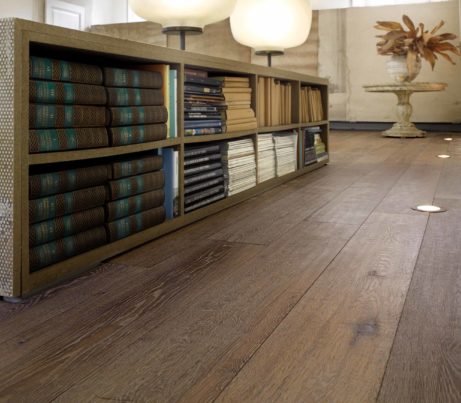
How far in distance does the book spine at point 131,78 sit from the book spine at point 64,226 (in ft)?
1.03

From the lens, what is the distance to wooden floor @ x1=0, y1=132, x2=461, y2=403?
31.8 inches

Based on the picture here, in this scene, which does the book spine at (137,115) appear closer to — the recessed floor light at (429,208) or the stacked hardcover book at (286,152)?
the recessed floor light at (429,208)

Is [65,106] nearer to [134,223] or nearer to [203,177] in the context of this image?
[134,223]

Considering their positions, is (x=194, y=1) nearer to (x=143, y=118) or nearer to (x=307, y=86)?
(x=143, y=118)

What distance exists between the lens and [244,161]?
236 cm

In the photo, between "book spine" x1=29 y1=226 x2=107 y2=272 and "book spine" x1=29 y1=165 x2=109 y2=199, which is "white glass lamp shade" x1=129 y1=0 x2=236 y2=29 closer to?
"book spine" x1=29 y1=165 x2=109 y2=199

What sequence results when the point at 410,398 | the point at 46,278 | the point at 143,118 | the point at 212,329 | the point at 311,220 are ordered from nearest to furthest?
1. the point at 410,398
2. the point at 212,329
3. the point at 46,278
4. the point at 143,118
5. the point at 311,220

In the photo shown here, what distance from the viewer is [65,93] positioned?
1.26m

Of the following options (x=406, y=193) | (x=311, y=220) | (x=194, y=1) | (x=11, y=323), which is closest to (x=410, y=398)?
(x=11, y=323)

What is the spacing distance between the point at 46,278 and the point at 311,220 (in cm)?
98

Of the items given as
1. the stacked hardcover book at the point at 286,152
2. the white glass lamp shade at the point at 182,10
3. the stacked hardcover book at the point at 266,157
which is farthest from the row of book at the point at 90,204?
the stacked hardcover book at the point at 286,152

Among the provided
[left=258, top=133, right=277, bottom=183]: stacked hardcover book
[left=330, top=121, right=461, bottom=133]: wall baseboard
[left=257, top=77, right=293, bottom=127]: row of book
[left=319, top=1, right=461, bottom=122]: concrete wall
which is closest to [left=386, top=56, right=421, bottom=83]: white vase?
[left=319, top=1, right=461, bottom=122]: concrete wall

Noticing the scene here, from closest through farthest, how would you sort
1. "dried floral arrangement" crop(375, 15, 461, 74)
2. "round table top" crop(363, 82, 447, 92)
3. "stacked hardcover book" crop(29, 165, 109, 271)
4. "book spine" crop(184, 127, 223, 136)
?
"stacked hardcover book" crop(29, 165, 109, 271) < "book spine" crop(184, 127, 223, 136) < "dried floral arrangement" crop(375, 15, 461, 74) < "round table top" crop(363, 82, 447, 92)

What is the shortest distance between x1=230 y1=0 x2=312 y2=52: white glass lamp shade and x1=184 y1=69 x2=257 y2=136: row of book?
0.38 metres
